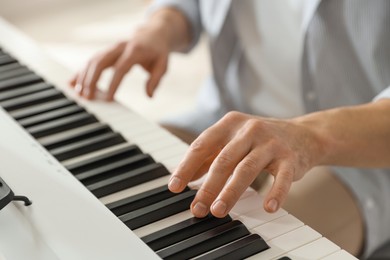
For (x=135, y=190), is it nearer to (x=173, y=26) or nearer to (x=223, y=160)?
(x=223, y=160)

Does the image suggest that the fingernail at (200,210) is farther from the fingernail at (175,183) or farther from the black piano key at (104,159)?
the black piano key at (104,159)

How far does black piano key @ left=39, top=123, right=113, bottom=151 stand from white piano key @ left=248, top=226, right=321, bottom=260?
A: 421mm

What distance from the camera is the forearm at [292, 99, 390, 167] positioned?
102 cm

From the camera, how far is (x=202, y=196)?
0.90 meters

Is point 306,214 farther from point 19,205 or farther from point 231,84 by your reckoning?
point 19,205

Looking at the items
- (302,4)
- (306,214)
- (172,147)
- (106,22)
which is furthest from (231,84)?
(106,22)

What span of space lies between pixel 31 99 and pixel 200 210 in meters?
0.52

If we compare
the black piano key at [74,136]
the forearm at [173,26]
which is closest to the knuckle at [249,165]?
the black piano key at [74,136]

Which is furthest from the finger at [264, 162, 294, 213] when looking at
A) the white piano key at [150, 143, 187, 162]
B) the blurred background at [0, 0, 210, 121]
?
the blurred background at [0, 0, 210, 121]

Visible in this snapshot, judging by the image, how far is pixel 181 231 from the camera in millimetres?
887

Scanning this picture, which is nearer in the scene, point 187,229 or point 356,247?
point 187,229

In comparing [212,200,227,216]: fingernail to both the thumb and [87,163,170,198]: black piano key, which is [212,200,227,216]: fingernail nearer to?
Answer: the thumb

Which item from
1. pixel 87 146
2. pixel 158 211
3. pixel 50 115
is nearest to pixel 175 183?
pixel 158 211

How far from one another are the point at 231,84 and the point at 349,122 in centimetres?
60
